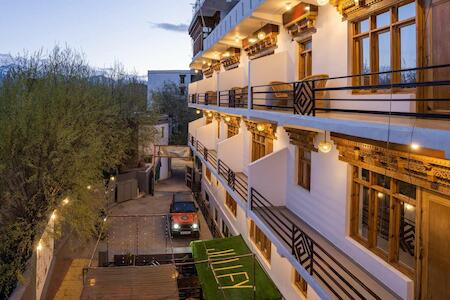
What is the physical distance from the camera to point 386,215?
6.90 m

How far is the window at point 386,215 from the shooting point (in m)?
6.44

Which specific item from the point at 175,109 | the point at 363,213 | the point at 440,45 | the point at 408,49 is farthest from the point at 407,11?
the point at 175,109

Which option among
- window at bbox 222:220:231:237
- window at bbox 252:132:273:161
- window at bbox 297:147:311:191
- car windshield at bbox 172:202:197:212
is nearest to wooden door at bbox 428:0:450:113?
window at bbox 297:147:311:191

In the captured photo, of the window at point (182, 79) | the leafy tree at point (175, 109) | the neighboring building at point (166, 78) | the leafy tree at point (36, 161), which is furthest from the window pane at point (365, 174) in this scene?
the window at point (182, 79)

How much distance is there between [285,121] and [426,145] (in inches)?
154

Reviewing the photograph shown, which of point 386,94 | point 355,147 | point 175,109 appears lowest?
point 355,147

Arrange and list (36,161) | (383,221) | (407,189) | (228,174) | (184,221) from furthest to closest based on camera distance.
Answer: (184,221) → (228,174) → (36,161) → (383,221) → (407,189)

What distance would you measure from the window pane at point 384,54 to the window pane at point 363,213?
2120 mm

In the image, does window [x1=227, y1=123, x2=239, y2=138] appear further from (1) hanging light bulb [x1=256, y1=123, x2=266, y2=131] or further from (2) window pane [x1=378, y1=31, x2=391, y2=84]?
(2) window pane [x1=378, y1=31, x2=391, y2=84]

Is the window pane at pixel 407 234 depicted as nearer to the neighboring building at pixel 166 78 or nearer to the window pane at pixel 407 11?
the window pane at pixel 407 11

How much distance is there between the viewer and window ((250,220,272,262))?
1297cm

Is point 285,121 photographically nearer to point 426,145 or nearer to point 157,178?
point 426,145

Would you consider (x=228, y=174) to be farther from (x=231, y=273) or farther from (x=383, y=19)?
(x=383, y=19)

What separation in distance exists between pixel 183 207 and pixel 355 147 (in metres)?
17.1
